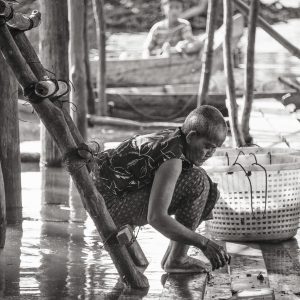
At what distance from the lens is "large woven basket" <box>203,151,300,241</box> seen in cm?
520

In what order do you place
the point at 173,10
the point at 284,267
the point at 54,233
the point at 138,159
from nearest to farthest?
the point at 138,159
the point at 284,267
the point at 54,233
the point at 173,10

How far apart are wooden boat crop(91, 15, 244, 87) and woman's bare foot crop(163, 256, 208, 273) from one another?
34.4 ft

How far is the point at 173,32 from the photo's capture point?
15320 mm

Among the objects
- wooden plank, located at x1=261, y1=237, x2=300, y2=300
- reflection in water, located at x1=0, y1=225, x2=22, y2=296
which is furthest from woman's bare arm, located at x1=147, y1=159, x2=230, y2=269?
reflection in water, located at x1=0, y1=225, x2=22, y2=296

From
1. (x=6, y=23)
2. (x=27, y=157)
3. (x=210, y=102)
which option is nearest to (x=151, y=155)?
(x=6, y=23)

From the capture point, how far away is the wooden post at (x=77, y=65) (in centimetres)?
912

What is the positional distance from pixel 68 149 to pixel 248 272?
1124 mm

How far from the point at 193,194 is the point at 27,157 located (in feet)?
14.4

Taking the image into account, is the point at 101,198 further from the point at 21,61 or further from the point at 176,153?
the point at 21,61

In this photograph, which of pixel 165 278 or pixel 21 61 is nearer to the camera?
pixel 21 61

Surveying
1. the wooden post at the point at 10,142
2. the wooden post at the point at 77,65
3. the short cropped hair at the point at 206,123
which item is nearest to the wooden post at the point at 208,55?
the wooden post at the point at 77,65

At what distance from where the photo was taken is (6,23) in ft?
14.1

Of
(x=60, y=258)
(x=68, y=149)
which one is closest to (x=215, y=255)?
(x=68, y=149)

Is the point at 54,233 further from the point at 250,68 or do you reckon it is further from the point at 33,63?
the point at 250,68
